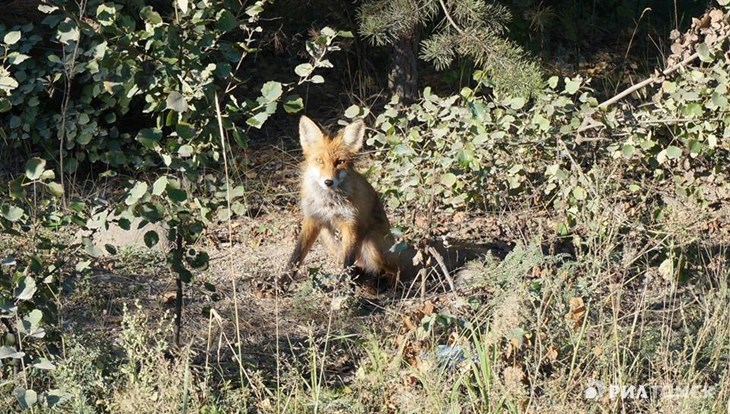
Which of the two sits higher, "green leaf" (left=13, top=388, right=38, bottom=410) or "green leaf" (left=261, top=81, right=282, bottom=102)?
"green leaf" (left=261, top=81, right=282, bottom=102)

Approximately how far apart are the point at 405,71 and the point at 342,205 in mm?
2461

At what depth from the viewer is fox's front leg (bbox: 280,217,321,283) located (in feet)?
22.9

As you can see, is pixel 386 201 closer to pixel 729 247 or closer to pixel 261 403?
pixel 729 247

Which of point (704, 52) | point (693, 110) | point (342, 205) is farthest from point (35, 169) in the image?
point (704, 52)

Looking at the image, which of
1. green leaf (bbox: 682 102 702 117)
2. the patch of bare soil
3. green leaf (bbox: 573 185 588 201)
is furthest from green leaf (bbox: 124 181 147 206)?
green leaf (bbox: 682 102 702 117)

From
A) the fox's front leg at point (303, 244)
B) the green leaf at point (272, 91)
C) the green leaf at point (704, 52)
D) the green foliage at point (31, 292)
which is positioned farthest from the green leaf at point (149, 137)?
the green leaf at point (704, 52)

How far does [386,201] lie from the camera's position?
316 inches

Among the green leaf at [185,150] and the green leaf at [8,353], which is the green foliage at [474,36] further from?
the green leaf at [8,353]

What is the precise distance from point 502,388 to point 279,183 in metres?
4.84

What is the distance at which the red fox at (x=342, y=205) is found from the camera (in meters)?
7.16

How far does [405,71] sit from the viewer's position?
928cm

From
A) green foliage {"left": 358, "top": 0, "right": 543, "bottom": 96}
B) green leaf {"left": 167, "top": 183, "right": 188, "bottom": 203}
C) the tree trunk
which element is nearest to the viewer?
green leaf {"left": 167, "top": 183, "right": 188, "bottom": 203}

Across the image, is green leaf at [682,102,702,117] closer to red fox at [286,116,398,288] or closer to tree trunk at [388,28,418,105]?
red fox at [286,116,398,288]

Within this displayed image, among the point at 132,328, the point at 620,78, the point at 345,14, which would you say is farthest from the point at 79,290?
the point at 620,78
